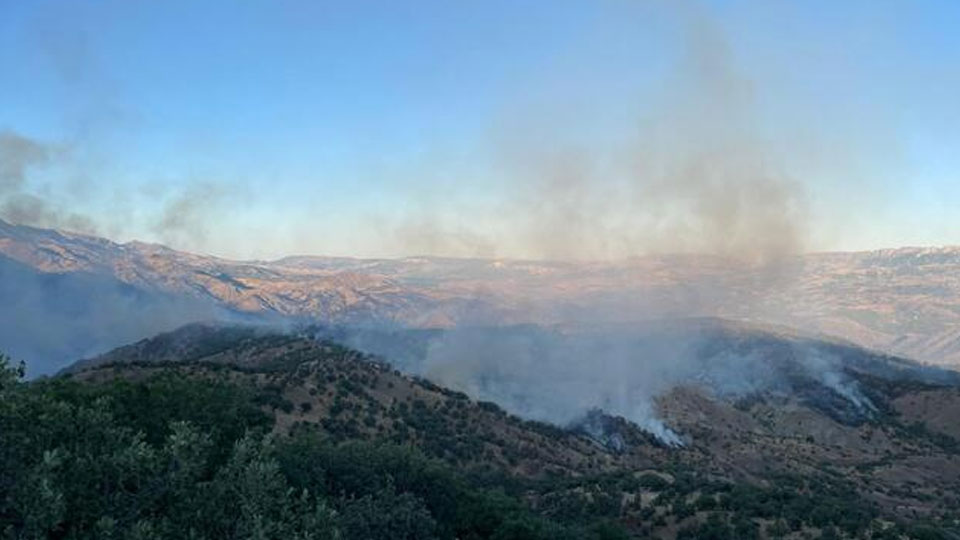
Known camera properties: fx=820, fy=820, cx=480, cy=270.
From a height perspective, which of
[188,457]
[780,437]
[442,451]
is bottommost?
[780,437]

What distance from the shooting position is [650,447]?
9038 cm

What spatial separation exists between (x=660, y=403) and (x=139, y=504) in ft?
349

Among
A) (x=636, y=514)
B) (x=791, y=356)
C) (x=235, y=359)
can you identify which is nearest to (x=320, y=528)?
(x=636, y=514)

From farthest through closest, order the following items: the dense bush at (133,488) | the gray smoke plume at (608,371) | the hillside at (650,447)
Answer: the gray smoke plume at (608,371), the hillside at (650,447), the dense bush at (133,488)

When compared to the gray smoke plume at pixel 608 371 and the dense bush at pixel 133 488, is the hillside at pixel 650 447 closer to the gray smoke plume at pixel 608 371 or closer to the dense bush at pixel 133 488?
the gray smoke plume at pixel 608 371

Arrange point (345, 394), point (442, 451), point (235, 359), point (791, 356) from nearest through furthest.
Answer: point (442, 451)
point (345, 394)
point (235, 359)
point (791, 356)

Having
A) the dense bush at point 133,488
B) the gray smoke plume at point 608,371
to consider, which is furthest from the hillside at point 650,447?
the dense bush at point 133,488

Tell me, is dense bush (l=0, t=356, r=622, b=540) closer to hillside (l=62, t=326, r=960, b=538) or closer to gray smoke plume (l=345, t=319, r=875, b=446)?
hillside (l=62, t=326, r=960, b=538)

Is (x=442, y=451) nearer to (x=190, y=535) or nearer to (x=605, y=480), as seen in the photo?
(x=605, y=480)

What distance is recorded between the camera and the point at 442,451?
222 feet

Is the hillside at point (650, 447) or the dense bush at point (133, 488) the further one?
the hillside at point (650, 447)

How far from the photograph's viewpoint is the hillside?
4916 centimetres

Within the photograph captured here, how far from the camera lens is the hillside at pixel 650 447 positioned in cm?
4916

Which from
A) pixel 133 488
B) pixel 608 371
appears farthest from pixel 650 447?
pixel 133 488
